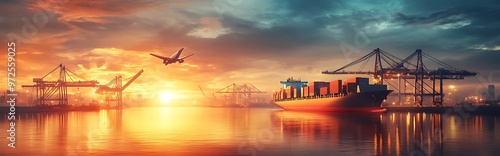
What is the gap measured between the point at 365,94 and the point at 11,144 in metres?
78.2

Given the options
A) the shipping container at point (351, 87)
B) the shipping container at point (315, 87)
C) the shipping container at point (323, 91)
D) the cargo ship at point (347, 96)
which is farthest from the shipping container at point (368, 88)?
the shipping container at point (315, 87)

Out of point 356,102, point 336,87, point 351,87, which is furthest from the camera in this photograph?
point 336,87

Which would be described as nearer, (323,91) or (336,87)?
(336,87)

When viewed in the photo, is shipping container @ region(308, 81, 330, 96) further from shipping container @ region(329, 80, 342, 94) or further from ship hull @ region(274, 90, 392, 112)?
shipping container @ region(329, 80, 342, 94)

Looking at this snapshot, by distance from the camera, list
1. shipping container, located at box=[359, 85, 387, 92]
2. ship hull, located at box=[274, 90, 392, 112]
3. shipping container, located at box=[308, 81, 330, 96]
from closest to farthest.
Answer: ship hull, located at box=[274, 90, 392, 112] < shipping container, located at box=[359, 85, 387, 92] < shipping container, located at box=[308, 81, 330, 96]

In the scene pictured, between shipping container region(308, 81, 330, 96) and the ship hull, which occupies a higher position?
shipping container region(308, 81, 330, 96)

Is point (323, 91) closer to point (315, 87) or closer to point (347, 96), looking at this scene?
point (315, 87)

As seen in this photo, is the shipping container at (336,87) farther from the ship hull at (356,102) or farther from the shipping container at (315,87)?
the shipping container at (315,87)

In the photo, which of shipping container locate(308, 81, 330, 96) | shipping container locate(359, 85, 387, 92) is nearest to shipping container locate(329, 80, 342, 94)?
shipping container locate(359, 85, 387, 92)

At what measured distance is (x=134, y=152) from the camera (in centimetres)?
2633

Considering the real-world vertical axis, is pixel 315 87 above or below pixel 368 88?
above

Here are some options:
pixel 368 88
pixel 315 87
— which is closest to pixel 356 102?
pixel 368 88

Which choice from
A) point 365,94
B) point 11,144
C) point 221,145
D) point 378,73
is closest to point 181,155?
point 221,145

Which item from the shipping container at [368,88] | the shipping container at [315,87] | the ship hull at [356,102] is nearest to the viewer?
the ship hull at [356,102]
